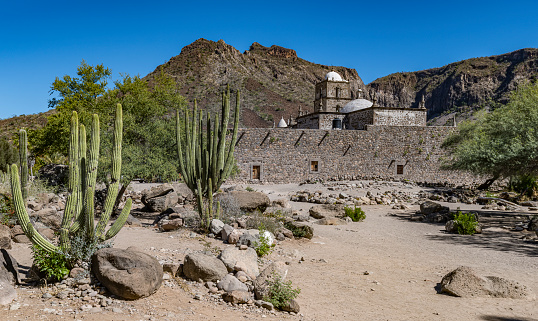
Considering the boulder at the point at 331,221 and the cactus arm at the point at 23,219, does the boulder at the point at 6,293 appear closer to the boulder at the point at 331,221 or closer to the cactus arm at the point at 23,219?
the cactus arm at the point at 23,219

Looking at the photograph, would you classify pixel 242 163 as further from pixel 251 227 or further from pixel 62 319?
pixel 62 319

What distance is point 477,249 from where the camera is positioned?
9141 mm

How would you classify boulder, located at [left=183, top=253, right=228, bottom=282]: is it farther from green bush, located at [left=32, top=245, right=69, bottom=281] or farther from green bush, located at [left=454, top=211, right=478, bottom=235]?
green bush, located at [left=454, top=211, right=478, bottom=235]

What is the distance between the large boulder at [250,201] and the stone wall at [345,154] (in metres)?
13.9

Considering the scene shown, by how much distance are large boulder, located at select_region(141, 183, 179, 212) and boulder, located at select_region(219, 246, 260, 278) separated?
8.16m

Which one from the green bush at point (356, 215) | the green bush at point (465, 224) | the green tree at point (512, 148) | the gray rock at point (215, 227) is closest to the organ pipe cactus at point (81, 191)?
the gray rock at point (215, 227)

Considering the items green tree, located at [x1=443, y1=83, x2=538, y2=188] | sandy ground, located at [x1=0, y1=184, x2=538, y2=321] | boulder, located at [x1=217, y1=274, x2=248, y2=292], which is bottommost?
sandy ground, located at [x1=0, y1=184, x2=538, y2=321]

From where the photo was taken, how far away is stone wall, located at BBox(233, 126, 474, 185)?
2695cm

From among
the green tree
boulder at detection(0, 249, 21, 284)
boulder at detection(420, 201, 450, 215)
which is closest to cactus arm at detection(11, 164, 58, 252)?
boulder at detection(0, 249, 21, 284)

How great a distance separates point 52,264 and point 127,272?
3.94 feet

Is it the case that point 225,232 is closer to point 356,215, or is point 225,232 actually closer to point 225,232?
point 225,232

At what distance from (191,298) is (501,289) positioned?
4767 mm

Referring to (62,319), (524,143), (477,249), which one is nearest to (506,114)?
(524,143)

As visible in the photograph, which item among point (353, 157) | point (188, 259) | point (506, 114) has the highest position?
point (506, 114)
